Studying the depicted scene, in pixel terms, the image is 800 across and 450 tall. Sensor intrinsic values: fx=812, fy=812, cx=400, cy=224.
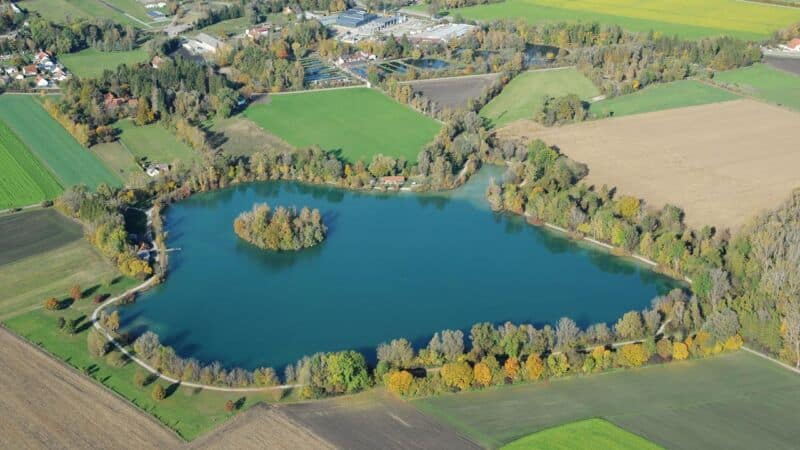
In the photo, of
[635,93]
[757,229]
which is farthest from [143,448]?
[635,93]

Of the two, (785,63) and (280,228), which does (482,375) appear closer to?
(280,228)

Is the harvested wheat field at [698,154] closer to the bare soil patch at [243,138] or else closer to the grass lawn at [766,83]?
the grass lawn at [766,83]

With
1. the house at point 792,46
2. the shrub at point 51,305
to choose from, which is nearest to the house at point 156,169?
the shrub at point 51,305

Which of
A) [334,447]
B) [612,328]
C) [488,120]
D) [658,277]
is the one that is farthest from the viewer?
[488,120]

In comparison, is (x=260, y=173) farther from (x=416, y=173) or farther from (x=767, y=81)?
(x=767, y=81)

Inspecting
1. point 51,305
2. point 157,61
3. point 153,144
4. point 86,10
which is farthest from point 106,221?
point 86,10

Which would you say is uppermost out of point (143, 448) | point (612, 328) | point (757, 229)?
point (757, 229)
